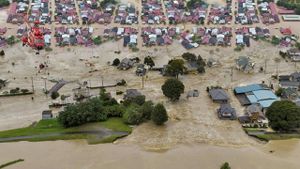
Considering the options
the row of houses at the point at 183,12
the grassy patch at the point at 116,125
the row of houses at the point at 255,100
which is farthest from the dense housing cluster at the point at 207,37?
the grassy patch at the point at 116,125

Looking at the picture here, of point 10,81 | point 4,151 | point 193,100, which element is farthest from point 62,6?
point 4,151

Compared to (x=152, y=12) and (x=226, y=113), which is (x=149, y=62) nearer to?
(x=226, y=113)

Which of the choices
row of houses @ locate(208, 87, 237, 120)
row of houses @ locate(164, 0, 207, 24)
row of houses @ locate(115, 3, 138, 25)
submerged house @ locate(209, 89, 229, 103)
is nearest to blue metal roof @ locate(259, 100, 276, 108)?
row of houses @ locate(208, 87, 237, 120)

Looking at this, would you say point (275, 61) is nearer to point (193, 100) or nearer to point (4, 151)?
point (193, 100)

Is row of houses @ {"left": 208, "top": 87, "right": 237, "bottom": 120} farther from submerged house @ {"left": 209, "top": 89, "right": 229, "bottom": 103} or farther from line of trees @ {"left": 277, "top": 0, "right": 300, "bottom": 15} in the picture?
line of trees @ {"left": 277, "top": 0, "right": 300, "bottom": 15}

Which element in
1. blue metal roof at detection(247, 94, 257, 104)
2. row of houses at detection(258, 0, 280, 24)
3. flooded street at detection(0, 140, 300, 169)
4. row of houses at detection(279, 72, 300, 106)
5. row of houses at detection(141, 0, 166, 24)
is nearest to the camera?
flooded street at detection(0, 140, 300, 169)

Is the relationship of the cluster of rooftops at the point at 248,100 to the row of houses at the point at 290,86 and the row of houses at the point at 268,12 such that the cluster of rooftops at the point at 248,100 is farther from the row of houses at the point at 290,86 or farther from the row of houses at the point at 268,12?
the row of houses at the point at 268,12
